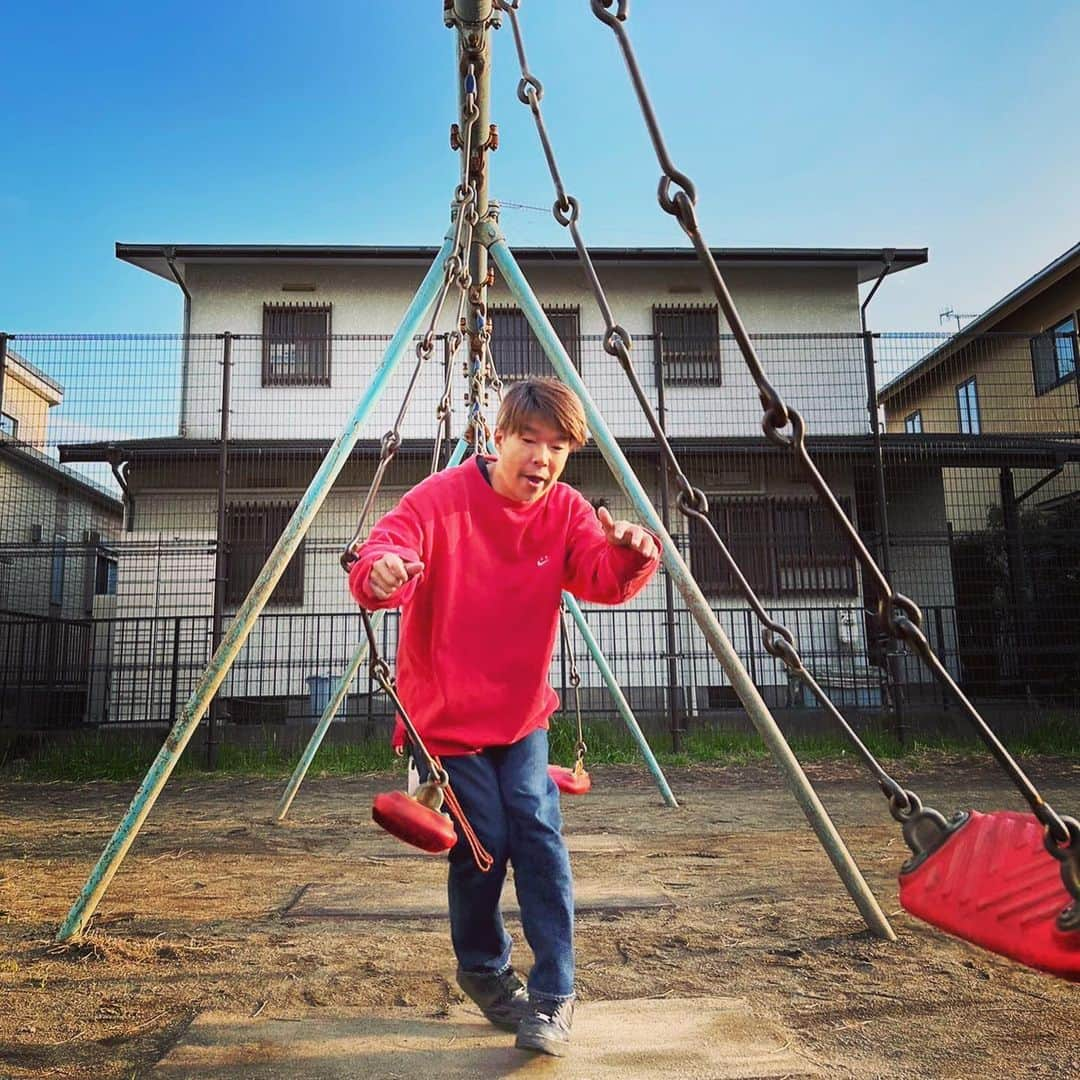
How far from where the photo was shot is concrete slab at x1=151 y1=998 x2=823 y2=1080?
5.18ft

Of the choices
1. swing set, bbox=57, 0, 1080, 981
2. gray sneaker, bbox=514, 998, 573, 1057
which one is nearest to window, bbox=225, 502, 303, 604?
swing set, bbox=57, 0, 1080, 981

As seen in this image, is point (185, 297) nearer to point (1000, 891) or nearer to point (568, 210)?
point (568, 210)

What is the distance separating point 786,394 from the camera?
941 centimetres

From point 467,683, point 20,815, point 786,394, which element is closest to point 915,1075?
point 467,683

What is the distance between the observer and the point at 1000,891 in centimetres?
107

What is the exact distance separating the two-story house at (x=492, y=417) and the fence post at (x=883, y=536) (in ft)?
1.15

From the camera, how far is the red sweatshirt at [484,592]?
1.90 metres

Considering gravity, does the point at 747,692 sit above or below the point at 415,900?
above

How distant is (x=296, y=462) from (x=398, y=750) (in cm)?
789

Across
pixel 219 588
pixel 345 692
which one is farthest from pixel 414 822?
pixel 219 588

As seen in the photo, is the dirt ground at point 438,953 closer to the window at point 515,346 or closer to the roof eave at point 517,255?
the window at point 515,346

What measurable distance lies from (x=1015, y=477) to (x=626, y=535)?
11.0 m

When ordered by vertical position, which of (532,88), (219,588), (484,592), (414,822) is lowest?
(414,822)

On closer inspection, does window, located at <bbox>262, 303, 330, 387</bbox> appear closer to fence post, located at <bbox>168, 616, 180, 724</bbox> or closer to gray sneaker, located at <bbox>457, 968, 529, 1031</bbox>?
fence post, located at <bbox>168, 616, 180, 724</bbox>
